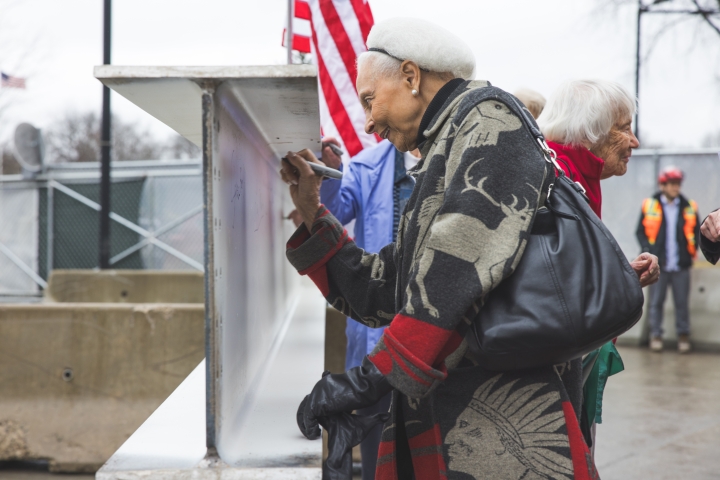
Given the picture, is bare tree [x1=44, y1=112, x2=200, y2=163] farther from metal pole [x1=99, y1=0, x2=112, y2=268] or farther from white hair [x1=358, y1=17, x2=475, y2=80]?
white hair [x1=358, y1=17, x2=475, y2=80]

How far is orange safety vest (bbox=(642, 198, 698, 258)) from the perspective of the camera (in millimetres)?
8312

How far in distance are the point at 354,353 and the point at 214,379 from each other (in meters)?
1.45

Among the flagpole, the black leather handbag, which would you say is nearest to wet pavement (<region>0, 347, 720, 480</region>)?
the flagpole

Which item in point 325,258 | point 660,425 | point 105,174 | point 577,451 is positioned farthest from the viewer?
point 105,174

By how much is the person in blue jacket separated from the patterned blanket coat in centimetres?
120

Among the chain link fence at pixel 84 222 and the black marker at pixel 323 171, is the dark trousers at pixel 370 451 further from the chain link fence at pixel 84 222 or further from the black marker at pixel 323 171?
the chain link fence at pixel 84 222

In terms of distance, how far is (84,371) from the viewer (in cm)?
433

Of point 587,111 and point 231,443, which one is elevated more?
point 587,111

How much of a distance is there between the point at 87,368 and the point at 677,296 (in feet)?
22.9

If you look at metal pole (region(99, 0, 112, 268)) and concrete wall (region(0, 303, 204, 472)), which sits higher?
metal pole (region(99, 0, 112, 268))

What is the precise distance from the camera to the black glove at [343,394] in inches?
56.9

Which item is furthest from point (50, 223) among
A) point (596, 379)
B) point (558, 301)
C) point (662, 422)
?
point (558, 301)

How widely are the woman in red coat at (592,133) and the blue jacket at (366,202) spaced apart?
2.57 feet

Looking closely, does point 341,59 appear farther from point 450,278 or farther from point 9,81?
point 9,81
